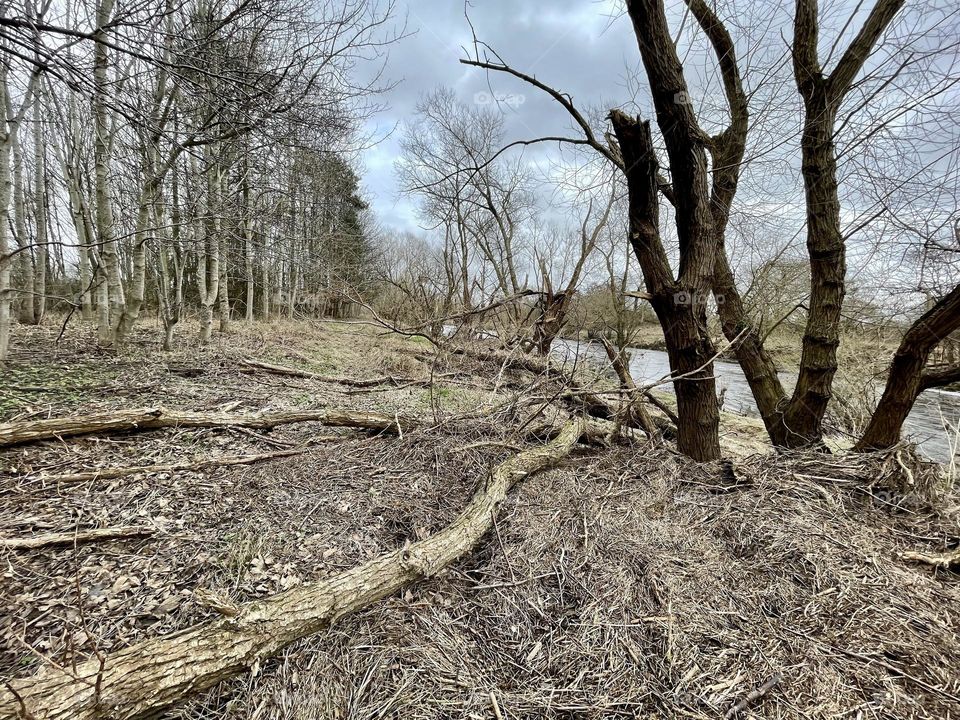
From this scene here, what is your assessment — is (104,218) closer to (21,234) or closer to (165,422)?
(165,422)

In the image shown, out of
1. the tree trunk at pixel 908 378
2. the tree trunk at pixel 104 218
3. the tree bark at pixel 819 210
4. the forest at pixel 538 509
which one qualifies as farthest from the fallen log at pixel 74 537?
the tree trunk at pixel 908 378

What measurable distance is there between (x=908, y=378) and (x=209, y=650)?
456 centimetres

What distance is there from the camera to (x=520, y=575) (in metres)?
2.10

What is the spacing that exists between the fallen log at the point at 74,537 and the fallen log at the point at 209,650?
0.79 meters

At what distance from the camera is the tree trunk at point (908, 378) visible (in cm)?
287

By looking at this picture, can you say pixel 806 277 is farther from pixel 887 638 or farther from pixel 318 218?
pixel 318 218

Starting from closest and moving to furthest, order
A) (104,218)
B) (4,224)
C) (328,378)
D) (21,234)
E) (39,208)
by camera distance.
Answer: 1. (4,224)
2. (104,218)
3. (328,378)
4. (21,234)
5. (39,208)

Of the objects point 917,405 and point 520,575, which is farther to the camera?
point 917,405

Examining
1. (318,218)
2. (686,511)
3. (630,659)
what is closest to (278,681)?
(630,659)

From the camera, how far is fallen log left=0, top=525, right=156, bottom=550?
6.32 feet

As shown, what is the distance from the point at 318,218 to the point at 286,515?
1802cm

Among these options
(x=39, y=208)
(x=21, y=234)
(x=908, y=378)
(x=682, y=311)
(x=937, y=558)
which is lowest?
(x=937, y=558)

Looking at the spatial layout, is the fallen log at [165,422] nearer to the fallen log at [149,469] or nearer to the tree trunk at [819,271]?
the fallen log at [149,469]

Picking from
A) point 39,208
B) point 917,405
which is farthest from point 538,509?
point 39,208
